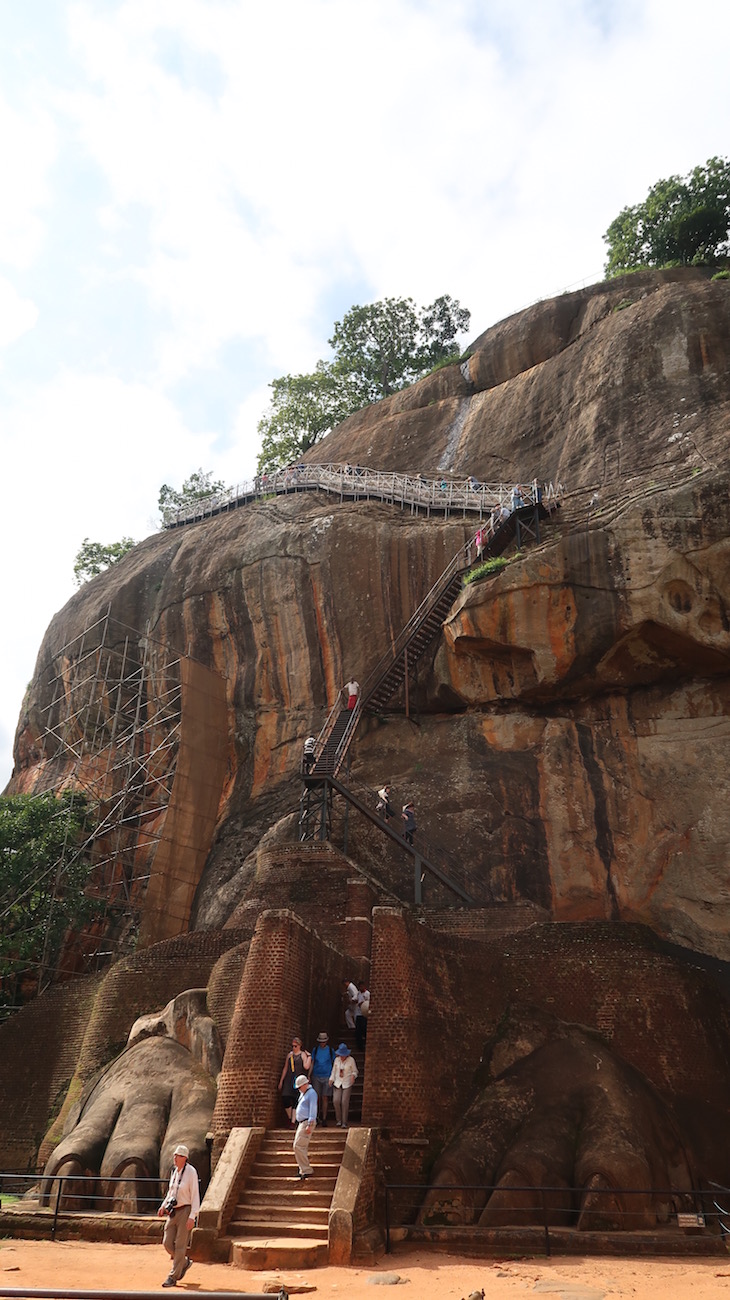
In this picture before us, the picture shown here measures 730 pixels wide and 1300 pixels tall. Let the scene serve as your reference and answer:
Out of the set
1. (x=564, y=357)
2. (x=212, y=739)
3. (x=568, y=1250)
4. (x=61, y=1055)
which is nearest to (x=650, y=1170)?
(x=568, y=1250)

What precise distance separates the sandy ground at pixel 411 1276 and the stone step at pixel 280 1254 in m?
0.15

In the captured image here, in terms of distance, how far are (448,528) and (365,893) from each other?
12709 mm

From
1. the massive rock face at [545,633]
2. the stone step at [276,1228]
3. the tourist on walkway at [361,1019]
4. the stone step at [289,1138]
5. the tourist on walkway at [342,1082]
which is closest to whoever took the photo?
the stone step at [276,1228]

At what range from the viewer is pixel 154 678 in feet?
99.5

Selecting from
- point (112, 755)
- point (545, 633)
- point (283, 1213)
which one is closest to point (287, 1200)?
point (283, 1213)

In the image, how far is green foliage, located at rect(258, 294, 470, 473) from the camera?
160 feet

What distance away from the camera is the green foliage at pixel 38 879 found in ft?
80.6

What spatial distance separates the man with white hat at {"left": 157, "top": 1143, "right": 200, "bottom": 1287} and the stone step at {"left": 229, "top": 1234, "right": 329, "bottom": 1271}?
0.52 m

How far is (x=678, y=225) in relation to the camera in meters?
37.4

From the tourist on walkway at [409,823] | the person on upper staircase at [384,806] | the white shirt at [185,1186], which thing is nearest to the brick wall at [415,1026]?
the white shirt at [185,1186]

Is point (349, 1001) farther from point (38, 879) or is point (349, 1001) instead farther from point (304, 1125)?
point (38, 879)

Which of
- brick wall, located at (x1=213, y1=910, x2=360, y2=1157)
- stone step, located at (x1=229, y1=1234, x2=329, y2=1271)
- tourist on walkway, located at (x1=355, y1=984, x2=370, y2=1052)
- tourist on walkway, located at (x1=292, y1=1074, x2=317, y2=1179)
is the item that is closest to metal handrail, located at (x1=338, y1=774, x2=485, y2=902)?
tourist on walkway, located at (x1=355, y1=984, x2=370, y2=1052)

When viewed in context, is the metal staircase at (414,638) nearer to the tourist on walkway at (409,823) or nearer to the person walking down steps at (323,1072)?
the tourist on walkway at (409,823)

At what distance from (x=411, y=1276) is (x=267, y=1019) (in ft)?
12.4
